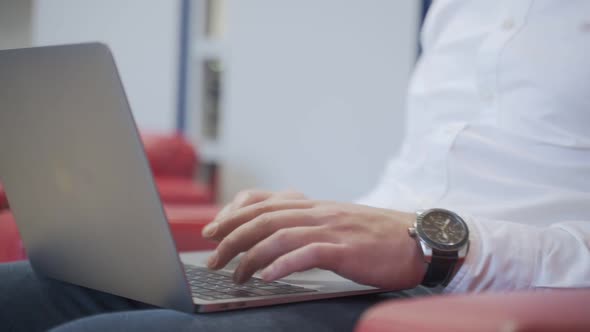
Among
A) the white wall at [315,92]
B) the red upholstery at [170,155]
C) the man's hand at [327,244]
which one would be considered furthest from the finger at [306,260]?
the red upholstery at [170,155]

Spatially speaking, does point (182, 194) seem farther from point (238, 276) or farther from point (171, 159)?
point (238, 276)

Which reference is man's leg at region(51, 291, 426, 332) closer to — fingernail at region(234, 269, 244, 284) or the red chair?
fingernail at region(234, 269, 244, 284)

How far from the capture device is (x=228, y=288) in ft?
2.27

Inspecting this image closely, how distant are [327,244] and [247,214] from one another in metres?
0.12

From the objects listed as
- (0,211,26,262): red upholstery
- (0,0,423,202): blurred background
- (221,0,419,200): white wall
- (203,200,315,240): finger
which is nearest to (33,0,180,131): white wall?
(0,0,423,202): blurred background

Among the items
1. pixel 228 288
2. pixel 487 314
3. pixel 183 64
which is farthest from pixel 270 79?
pixel 487 314

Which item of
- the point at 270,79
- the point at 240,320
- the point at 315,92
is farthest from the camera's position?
the point at 270,79

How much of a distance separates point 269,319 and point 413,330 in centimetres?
27

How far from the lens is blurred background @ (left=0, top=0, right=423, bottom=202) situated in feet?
9.41

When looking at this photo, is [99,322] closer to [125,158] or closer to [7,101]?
[125,158]

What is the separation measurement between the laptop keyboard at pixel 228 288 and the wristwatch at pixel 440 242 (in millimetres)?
129

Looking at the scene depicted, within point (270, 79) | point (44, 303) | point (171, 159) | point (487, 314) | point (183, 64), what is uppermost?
point (487, 314)

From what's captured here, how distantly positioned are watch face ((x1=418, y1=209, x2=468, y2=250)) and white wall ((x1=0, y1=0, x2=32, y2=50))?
0.60m

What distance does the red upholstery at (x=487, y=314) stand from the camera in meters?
0.31
